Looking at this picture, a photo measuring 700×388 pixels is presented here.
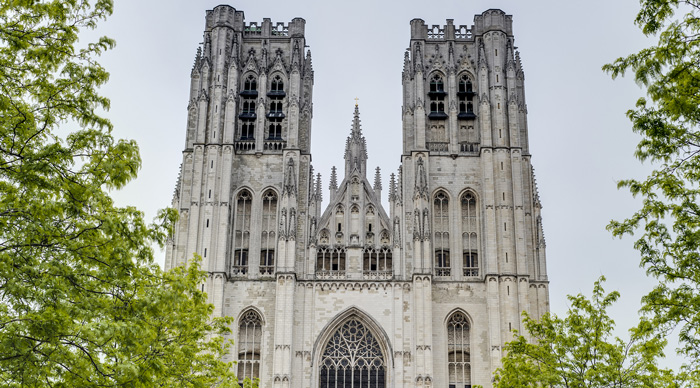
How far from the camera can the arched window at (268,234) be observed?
42.2 metres

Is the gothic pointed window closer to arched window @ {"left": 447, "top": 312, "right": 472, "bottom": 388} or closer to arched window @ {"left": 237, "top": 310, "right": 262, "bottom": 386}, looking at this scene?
arched window @ {"left": 447, "top": 312, "right": 472, "bottom": 388}

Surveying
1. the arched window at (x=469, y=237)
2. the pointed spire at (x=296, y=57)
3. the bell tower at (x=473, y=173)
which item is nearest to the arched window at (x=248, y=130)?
the pointed spire at (x=296, y=57)

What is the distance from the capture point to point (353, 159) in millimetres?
45219

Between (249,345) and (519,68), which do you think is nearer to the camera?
(249,345)

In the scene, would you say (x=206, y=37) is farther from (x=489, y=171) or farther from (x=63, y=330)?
(x=63, y=330)

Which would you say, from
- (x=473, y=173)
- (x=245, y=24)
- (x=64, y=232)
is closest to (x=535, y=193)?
(x=473, y=173)

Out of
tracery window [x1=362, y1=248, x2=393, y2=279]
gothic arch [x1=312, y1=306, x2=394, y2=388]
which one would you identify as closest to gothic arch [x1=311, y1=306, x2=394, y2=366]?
gothic arch [x1=312, y1=306, x2=394, y2=388]

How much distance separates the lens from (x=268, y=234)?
43125 mm

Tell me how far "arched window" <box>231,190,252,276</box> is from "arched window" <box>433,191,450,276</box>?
9.10m

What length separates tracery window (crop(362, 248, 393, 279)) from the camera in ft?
137

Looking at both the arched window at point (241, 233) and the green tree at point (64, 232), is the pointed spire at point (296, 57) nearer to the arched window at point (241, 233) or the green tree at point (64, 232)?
the arched window at point (241, 233)

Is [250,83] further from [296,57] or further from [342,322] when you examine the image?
[342,322]

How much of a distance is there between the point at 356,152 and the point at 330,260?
252 inches

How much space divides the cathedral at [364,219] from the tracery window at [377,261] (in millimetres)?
105
